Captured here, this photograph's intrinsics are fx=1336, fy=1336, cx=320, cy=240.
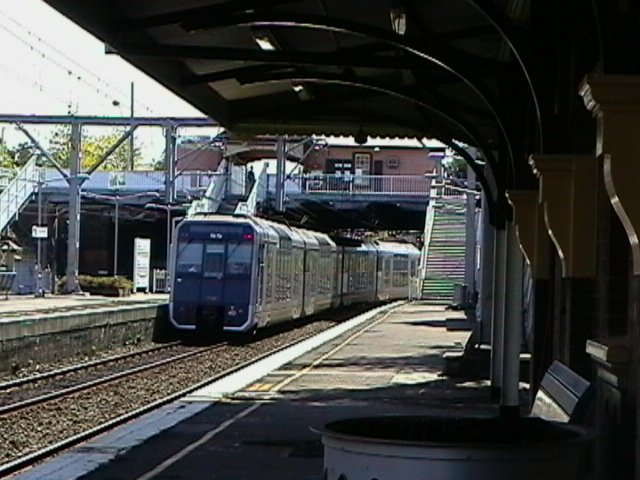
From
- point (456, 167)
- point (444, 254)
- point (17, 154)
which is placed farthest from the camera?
point (17, 154)

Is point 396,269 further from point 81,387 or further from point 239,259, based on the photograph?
point 81,387

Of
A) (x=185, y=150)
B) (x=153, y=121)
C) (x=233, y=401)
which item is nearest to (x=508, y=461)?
(x=233, y=401)

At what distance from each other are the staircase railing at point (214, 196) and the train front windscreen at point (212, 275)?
12921 mm

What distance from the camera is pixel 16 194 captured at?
→ 50281mm

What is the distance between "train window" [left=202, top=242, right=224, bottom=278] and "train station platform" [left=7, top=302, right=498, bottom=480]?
364cm

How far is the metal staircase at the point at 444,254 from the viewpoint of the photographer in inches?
2383

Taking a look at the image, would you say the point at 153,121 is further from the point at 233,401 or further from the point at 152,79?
the point at 152,79

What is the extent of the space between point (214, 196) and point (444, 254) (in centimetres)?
1984

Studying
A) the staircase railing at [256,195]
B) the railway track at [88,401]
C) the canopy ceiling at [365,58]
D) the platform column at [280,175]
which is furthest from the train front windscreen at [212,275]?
the platform column at [280,175]

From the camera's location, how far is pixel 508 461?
171 inches

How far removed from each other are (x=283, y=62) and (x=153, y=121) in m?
34.6

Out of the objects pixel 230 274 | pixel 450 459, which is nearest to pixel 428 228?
pixel 230 274

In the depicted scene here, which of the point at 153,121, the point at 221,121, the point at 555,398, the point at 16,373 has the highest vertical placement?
the point at 153,121

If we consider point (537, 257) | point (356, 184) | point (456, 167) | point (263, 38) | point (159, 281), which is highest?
point (456, 167)
